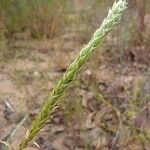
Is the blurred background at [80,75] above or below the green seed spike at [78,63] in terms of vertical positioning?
below

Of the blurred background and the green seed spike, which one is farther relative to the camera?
the blurred background

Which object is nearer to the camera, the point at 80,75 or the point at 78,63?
the point at 78,63

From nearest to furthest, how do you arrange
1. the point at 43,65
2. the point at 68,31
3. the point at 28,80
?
1. the point at 28,80
2. the point at 43,65
3. the point at 68,31

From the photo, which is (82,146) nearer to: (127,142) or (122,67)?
(127,142)

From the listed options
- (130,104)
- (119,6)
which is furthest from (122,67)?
(119,6)

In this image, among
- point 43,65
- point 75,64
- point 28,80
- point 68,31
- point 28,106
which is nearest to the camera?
point 75,64

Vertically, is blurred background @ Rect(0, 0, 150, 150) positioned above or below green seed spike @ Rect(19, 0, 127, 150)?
below

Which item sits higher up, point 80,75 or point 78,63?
point 78,63

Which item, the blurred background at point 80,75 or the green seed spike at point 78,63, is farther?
the blurred background at point 80,75
